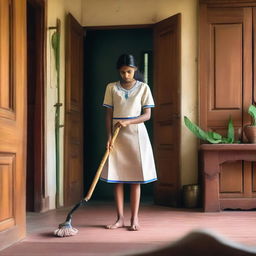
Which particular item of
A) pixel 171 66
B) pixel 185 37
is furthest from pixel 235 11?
pixel 171 66

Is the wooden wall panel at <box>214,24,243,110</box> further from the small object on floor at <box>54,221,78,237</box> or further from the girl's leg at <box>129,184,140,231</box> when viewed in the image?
the small object on floor at <box>54,221,78,237</box>

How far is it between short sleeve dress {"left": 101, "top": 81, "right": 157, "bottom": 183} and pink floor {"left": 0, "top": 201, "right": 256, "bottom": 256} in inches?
15.2

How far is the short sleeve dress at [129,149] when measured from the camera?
305 cm

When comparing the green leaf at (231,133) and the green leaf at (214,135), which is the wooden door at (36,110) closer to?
the green leaf at (214,135)

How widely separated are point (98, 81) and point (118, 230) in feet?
11.0

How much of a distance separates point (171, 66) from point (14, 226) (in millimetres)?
2828

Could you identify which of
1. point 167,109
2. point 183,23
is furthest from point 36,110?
point 183,23

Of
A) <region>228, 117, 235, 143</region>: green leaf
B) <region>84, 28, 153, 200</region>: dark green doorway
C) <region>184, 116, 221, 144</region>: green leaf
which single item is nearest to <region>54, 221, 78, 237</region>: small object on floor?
<region>184, 116, 221, 144</region>: green leaf

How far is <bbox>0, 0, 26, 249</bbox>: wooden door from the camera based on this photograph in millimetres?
2375

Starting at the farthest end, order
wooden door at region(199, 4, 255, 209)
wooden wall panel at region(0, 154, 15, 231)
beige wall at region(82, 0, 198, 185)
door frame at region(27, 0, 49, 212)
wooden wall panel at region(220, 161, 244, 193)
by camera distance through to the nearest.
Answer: beige wall at region(82, 0, 198, 185) < wooden door at region(199, 4, 255, 209) < wooden wall panel at region(220, 161, 244, 193) < door frame at region(27, 0, 49, 212) < wooden wall panel at region(0, 154, 15, 231)

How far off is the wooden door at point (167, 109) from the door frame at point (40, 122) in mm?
1372

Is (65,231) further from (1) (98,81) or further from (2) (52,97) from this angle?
(1) (98,81)

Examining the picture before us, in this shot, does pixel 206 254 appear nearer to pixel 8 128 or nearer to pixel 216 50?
pixel 8 128

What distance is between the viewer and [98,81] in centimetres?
607
